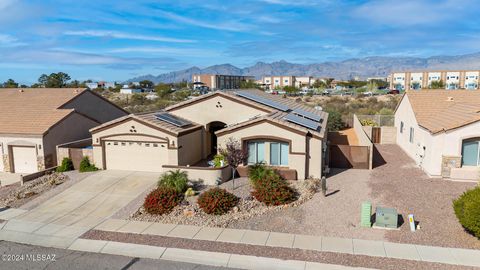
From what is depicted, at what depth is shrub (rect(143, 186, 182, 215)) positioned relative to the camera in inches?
665

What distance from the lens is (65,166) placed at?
24.6 meters

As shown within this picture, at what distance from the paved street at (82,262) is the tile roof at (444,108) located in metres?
17.0

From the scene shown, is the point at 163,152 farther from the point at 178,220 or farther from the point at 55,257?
the point at 55,257

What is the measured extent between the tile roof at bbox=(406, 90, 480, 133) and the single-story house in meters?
7.13

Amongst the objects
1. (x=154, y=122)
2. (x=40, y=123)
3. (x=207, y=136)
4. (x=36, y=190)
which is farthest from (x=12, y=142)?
(x=207, y=136)

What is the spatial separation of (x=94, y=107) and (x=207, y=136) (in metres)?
12.5

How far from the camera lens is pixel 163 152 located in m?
22.9

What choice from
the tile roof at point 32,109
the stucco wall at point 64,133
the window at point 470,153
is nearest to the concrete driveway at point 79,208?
the stucco wall at point 64,133

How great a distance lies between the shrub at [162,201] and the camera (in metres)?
16.9

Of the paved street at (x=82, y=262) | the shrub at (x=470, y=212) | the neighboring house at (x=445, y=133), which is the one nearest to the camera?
the paved street at (x=82, y=262)

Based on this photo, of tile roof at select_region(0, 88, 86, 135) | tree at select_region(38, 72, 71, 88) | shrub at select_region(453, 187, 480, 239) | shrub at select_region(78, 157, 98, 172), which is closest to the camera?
shrub at select_region(453, 187, 480, 239)

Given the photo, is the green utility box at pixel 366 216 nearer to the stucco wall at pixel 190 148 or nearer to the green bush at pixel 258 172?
the green bush at pixel 258 172

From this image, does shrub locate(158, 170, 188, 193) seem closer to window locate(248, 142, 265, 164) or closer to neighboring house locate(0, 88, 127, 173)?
window locate(248, 142, 265, 164)

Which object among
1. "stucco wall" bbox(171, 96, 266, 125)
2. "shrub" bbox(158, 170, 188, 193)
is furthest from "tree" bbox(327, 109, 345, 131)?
"shrub" bbox(158, 170, 188, 193)
